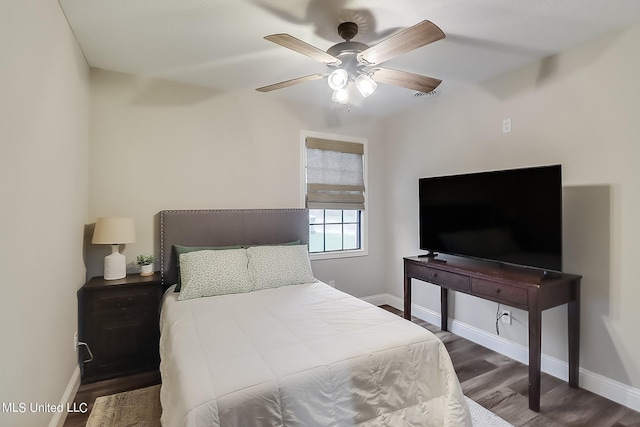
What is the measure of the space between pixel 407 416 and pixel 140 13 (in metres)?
2.86

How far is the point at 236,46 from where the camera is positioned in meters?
2.45

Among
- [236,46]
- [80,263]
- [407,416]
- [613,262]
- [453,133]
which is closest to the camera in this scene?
[407,416]

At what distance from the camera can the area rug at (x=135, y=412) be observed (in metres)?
2.02

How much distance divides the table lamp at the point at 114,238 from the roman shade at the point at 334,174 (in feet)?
6.16

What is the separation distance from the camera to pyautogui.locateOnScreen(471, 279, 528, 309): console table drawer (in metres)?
2.28

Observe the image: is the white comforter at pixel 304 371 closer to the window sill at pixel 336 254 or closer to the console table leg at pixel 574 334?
the console table leg at pixel 574 334

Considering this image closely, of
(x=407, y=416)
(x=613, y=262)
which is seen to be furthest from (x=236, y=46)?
(x=613, y=262)

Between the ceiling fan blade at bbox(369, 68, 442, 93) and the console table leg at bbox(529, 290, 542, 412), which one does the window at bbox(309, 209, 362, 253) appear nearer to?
the ceiling fan blade at bbox(369, 68, 442, 93)

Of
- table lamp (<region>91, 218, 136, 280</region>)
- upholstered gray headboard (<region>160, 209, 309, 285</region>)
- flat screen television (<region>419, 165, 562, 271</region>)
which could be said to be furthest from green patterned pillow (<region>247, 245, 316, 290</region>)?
flat screen television (<region>419, 165, 562, 271</region>)

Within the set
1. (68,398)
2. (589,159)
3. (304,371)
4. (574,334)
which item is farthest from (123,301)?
(589,159)

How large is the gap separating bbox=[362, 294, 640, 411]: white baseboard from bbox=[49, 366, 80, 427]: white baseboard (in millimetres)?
3335

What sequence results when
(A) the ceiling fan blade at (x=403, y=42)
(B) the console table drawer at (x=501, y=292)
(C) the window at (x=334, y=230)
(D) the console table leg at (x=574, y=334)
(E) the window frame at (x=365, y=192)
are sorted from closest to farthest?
(A) the ceiling fan blade at (x=403, y=42), (B) the console table drawer at (x=501, y=292), (D) the console table leg at (x=574, y=334), (E) the window frame at (x=365, y=192), (C) the window at (x=334, y=230)

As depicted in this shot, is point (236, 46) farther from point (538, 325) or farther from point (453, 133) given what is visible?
point (538, 325)

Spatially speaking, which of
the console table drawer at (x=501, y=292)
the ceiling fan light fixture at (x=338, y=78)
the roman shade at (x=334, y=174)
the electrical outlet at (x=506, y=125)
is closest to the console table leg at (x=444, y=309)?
the console table drawer at (x=501, y=292)
